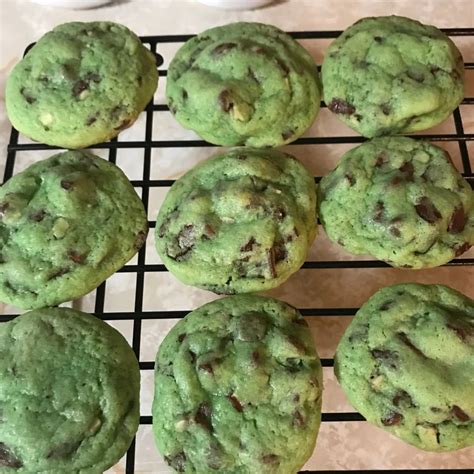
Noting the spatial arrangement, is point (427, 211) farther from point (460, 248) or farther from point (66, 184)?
point (66, 184)

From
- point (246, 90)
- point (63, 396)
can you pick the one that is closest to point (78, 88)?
point (246, 90)

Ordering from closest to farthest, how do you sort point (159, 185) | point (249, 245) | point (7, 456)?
point (7, 456), point (249, 245), point (159, 185)

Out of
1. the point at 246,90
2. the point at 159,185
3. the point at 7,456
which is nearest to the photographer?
the point at 7,456

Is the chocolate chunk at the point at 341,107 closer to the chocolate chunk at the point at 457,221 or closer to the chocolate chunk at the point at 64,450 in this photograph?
the chocolate chunk at the point at 457,221

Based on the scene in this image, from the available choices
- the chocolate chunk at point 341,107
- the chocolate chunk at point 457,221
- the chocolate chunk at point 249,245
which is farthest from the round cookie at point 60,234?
the chocolate chunk at point 457,221

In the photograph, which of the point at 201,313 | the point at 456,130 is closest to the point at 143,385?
the point at 201,313

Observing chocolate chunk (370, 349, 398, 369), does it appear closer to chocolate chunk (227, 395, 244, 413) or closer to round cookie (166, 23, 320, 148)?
chocolate chunk (227, 395, 244, 413)
